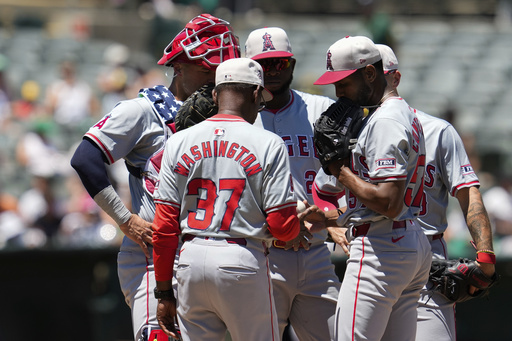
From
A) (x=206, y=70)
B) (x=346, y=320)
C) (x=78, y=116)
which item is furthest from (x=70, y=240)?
(x=346, y=320)

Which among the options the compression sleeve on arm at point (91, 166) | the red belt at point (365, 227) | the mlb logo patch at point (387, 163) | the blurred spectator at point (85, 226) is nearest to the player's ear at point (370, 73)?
the mlb logo patch at point (387, 163)

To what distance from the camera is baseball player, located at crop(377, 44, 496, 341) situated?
464 cm

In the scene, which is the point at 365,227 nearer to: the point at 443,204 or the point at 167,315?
the point at 443,204

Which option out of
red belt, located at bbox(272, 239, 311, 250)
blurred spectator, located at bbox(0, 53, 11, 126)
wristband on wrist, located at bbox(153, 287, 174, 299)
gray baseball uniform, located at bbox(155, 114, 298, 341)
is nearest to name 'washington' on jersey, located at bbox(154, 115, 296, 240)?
gray baseball uniform, located at bbox(155, 114, 298, 341)

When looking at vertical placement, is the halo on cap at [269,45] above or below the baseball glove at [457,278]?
above

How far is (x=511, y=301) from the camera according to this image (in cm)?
799

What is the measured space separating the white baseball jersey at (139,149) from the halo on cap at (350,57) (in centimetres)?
89

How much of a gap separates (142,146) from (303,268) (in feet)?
3.68

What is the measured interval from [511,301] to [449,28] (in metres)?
9.23

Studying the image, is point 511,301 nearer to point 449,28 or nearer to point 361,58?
point 361,58

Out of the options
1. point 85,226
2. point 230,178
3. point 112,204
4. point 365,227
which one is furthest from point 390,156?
point 85,226

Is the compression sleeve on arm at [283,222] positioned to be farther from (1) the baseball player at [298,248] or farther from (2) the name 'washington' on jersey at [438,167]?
(2) the name 'washington' on jersey at [438,167]

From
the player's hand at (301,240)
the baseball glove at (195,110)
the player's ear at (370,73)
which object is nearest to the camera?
the player's ear at (370,73)

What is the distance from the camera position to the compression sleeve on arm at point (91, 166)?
4.42 metres
